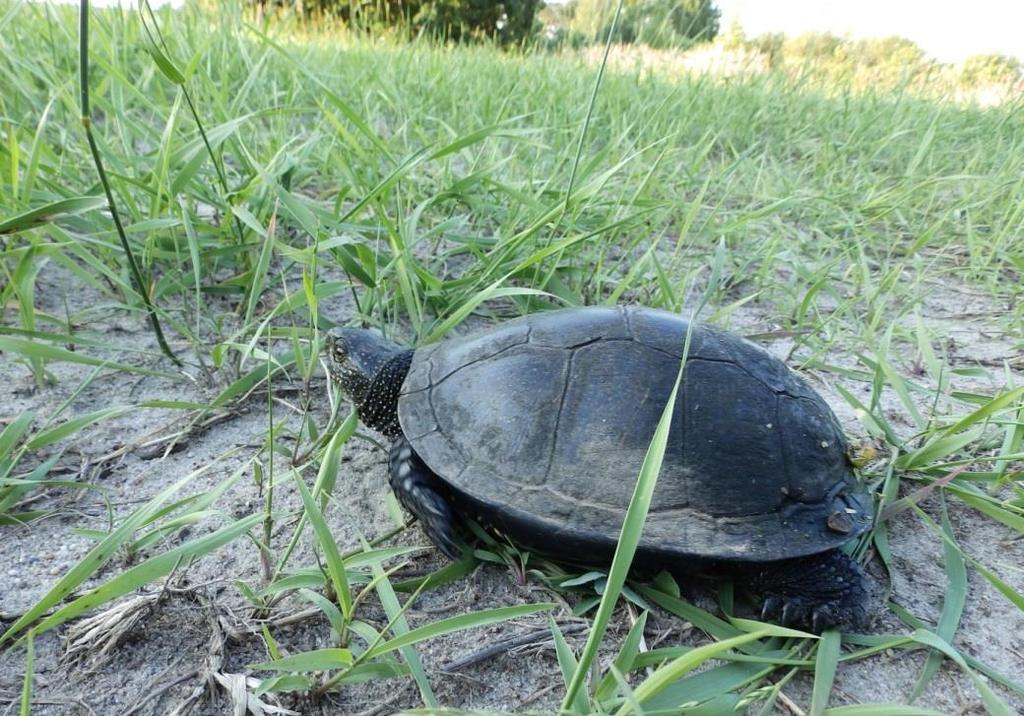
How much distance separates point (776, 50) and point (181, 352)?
5857 mm

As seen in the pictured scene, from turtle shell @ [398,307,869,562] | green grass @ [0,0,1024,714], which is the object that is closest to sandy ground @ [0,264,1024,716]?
green grass @ [0,0,1024,714]

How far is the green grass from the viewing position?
1100mm

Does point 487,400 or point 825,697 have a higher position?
point 487,400

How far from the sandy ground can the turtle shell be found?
0.62 ft

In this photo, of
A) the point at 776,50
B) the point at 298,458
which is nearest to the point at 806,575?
the point at 298,458

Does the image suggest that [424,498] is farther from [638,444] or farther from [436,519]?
[638,444]

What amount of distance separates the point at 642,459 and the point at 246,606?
0.80 m

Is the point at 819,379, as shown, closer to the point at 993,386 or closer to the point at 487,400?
the point at 993,386

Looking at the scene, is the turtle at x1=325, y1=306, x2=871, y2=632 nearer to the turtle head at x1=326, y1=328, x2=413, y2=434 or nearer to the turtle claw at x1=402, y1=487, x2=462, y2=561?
the turtle claw at x1=402, y1=487, x2=462, y2=561

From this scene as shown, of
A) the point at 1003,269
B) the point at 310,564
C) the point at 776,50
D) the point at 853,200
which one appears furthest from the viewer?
the point at 776,50

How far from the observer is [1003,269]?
277 centimetres

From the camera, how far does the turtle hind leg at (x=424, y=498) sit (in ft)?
4.19

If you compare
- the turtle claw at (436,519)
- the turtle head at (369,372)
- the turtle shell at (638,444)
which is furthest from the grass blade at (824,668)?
the turtle head at (369,372)

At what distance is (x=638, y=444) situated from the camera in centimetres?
121
